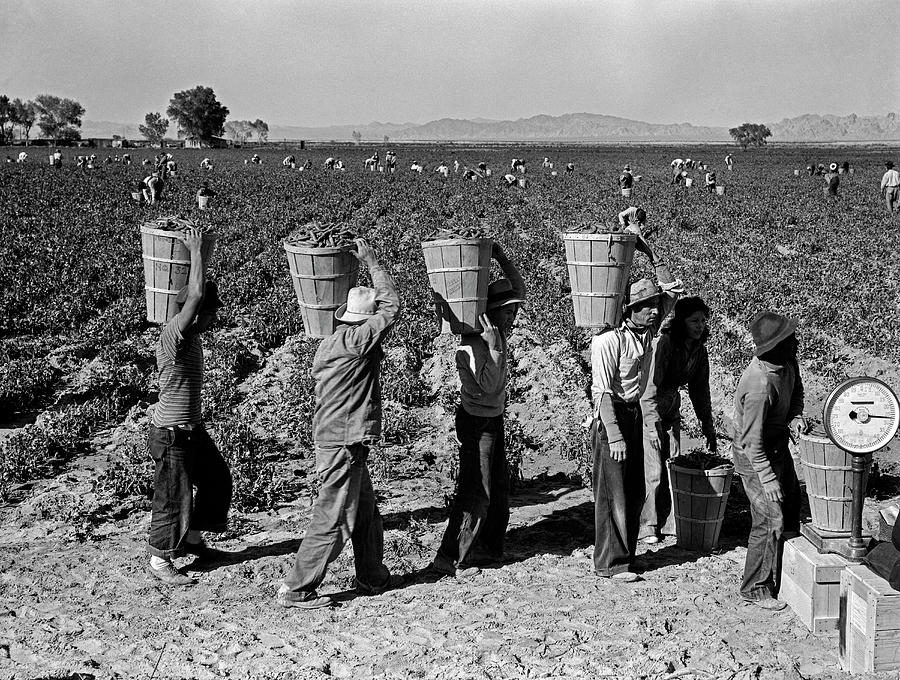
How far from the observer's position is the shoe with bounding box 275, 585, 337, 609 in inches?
193

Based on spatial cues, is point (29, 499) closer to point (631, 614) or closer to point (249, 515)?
point (249, 515)

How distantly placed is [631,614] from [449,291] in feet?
6.37

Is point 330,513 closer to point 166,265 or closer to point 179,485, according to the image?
point 179,485

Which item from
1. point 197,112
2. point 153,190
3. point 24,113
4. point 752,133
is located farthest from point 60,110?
point 153,190

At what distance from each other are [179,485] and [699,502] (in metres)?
3.07

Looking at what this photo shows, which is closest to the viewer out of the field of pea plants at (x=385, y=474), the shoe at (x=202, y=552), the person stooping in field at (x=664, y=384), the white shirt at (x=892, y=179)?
the field of pea plants at (x=385, y=474)

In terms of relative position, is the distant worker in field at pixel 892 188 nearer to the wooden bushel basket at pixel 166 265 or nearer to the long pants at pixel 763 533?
the long pants at pixel 763 533

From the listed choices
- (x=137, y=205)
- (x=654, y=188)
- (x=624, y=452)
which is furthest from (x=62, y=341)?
(x=654, y=188)

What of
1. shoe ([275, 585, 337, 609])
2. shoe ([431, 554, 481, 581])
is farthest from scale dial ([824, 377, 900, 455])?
shoe ([275, 585, 337, 609])

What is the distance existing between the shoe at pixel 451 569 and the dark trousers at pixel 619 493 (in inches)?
28.0

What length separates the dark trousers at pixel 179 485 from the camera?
5.27m

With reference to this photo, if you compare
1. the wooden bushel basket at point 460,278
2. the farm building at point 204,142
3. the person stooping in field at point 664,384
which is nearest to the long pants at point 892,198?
the person stooping in field at point 664,384

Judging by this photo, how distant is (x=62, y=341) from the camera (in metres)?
10.9

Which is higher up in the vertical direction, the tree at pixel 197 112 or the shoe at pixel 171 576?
the tree at pixel 197 112
